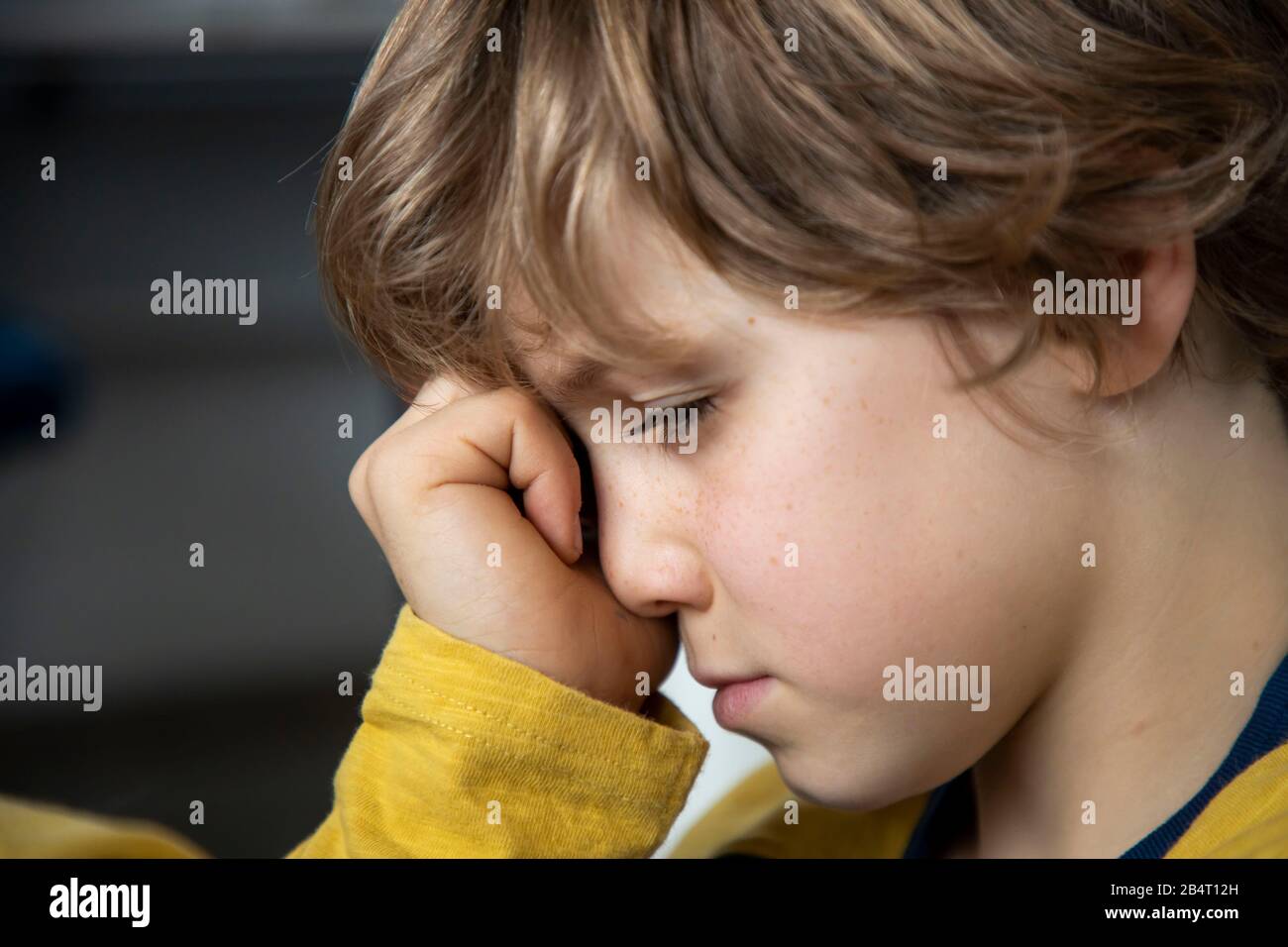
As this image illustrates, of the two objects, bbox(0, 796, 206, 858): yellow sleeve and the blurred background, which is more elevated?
the blurred background

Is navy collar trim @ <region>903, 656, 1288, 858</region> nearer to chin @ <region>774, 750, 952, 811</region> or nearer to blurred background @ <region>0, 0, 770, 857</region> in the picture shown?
chin @ <region>774, 750, 952, 811</region>

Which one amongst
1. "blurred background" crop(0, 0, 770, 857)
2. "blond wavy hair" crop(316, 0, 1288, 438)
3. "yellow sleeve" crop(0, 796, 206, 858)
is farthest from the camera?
"blurred background" crop(0, 0, 770, 857)

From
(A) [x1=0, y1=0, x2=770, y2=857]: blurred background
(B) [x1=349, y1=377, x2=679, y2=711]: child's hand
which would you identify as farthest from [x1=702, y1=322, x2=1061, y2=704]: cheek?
(A) [x1=0, y1=0, x2=770, y2=857]: blurred background

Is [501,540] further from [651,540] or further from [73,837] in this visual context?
[73,837]

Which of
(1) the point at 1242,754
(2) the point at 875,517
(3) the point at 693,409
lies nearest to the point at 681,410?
(3) the point at 693,409

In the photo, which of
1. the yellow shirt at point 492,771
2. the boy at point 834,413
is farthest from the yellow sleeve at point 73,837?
A: the boy at point 834,413

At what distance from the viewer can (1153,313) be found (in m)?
0.62

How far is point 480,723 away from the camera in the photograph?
67 cm

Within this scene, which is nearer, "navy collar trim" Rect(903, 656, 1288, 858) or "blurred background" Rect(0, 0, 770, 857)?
"navy collar trim" Rect(903, 656, 1288, 858)

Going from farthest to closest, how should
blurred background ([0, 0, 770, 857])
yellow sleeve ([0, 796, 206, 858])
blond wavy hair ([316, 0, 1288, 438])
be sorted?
blurred background ([0, 0, 770, 857]), yellow sleeve ([0, 796, 206, 858]), blond wavy hair ([316, 0, 1288, 438])

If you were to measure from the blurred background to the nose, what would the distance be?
316 millimetres

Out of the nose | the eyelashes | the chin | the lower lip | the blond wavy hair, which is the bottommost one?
the chin

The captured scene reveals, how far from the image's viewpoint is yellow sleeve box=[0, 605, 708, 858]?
2.19 ft
